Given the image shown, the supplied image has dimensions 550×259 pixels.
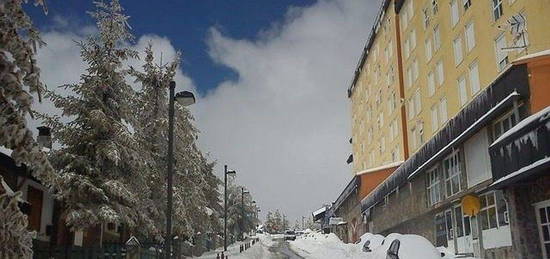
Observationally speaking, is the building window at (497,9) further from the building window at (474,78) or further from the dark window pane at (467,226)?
the dark window pane at (467,226)

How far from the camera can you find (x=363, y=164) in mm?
66562

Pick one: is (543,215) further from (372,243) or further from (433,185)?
(372,243)

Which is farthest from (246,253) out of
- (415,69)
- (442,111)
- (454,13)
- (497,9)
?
(497,9)

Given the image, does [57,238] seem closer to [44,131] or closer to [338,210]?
[44,131]

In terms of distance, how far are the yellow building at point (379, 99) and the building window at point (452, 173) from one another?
19.3 m

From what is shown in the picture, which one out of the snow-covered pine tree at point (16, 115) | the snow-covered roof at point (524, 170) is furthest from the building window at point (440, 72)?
the snow-covered pine tree at point (16, 115)

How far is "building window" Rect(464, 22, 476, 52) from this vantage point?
1150 inches

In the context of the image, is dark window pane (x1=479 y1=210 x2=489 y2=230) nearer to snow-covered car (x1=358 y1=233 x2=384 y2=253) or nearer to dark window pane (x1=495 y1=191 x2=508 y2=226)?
dark window pane (x1=495 y1=191 x2=508 y2=226)

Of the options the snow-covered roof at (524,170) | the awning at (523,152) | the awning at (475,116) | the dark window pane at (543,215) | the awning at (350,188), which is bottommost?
the dark window pane at (543,215)

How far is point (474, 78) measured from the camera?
2911 cm

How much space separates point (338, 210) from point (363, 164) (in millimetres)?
8079

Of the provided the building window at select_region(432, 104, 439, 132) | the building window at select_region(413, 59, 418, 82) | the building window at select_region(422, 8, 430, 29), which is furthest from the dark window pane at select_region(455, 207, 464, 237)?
the building window at select_region(413, 59, 418, 82)

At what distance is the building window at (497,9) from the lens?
26.2m

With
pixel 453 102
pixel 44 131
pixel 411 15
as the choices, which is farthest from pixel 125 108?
pixel 411 15
